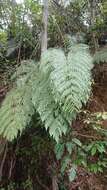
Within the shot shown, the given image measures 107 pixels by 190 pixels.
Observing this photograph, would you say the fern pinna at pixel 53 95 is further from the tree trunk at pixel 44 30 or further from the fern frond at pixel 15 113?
the tree trunk at pixel 44 30

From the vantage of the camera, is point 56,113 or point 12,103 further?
point 12,103

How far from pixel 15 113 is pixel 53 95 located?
41 cm

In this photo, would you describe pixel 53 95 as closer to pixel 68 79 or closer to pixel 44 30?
pixel 68 79

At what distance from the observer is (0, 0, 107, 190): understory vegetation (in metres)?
3.15

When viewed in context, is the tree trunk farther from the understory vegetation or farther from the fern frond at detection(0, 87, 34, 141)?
the fern frond at detection(0, 87, 34, 141)

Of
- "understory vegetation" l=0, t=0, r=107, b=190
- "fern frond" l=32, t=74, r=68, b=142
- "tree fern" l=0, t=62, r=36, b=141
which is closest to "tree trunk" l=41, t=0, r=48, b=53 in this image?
"understory vegetation" l=0, t=0, r=107, b=190

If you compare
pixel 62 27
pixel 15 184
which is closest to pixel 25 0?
pixel 62 27

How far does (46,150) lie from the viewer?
156 inches

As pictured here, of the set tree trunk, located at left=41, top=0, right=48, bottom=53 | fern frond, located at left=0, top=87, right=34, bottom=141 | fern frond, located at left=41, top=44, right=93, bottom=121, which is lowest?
fern frond, located at left=0, top=87, right=34, bottom=141

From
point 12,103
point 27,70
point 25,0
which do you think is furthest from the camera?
point 25,0

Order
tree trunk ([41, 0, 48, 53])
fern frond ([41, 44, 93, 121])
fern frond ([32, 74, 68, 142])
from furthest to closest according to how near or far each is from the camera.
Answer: tree trunk ([41, 0, 48, 53]) → fern frond ([32, 74, 68, 142]) → fern frond ([41, 44, 93, 121])

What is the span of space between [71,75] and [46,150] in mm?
1173

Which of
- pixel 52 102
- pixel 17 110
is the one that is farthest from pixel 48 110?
pixel 17 110

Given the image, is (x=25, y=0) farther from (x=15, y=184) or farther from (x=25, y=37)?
(x=15, y=184)
